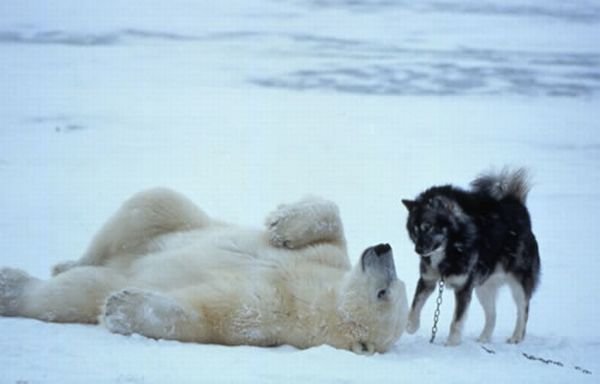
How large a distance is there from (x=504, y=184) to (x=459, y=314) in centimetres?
116

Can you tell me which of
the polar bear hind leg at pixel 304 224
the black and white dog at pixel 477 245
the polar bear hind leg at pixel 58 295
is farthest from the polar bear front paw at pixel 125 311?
the black and white dog at pixel 477 245

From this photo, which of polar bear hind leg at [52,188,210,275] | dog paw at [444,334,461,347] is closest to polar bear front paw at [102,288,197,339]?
polar bear hind leg at [52,188,210,275]

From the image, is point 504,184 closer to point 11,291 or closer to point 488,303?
point 488,303

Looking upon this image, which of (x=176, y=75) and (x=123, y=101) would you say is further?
(x=176, y=75)

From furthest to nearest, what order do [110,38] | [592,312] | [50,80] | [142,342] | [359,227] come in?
1. [110,38]
2. [50,80]
3. [359,227]
4. [592,312]
5. [142,342]

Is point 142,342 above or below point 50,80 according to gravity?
below

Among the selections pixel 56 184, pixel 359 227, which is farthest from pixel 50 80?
pixel 359 227

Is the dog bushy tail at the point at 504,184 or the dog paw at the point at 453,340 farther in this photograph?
the dog bushy tail at the point at 504,184

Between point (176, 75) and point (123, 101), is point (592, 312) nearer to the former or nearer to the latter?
point (123, 101)

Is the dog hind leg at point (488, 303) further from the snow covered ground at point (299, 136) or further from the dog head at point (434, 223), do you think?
the dog head at point (434, 223)

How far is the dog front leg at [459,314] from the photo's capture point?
249 inches

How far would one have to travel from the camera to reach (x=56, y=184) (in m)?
10.1

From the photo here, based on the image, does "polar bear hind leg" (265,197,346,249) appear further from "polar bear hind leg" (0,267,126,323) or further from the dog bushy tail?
the dog bushy tail

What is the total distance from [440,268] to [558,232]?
3.00 metres
